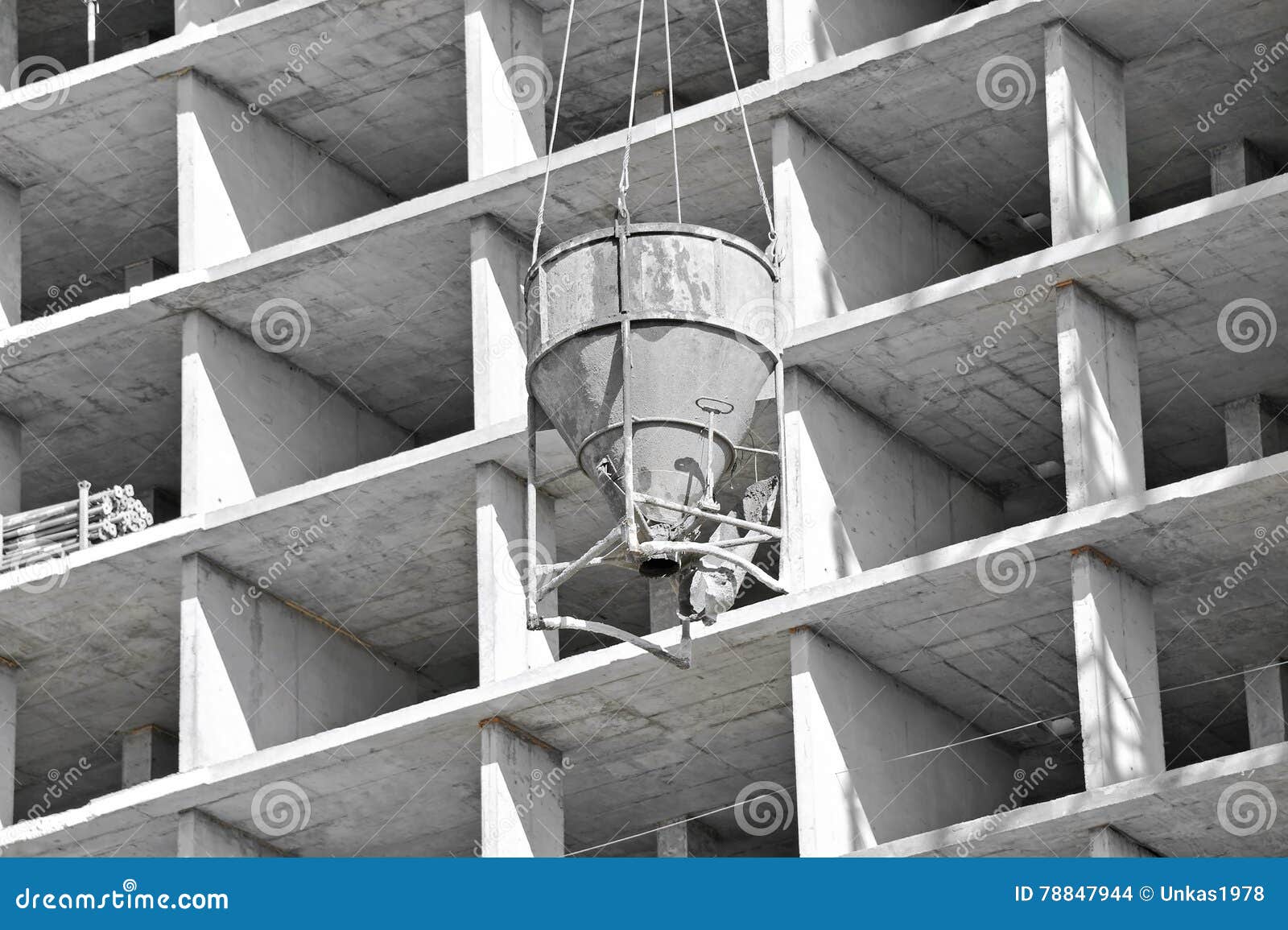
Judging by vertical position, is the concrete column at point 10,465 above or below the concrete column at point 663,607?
above

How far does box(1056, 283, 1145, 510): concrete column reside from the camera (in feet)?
101

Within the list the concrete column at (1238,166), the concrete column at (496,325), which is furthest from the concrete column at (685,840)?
the concrete column at (1238,166)

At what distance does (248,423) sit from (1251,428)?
10.5 meters

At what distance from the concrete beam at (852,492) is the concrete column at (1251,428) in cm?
283

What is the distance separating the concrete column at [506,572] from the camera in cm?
3325

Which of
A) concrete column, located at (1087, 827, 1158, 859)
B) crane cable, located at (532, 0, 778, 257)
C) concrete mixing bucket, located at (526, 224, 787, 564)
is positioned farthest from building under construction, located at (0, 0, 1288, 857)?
concrete mixing bucket, located at (526, 224, 787, 564)

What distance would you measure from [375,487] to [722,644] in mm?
4548

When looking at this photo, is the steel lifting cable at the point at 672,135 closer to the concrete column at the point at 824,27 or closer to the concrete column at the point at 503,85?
the concrete column at the point at 824,27

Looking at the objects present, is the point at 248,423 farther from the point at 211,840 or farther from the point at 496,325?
the point at 211,840

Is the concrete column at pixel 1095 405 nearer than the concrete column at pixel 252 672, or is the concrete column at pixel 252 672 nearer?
the concrete column at pixel 1095 405

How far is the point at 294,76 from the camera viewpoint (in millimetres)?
36719

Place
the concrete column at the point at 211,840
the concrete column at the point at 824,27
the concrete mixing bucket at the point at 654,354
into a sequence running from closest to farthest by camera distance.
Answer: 1. the concrete mixing bucket at the point at 654,354
2. the concrete column at the point at 824,27
3. the concrete column at the point at 211,840

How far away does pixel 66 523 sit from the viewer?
126 feet

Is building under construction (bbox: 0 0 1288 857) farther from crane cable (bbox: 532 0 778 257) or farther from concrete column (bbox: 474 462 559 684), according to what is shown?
crane cable (bbox: 532 0 778 257)
